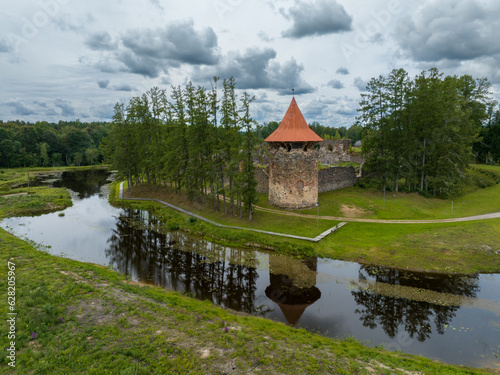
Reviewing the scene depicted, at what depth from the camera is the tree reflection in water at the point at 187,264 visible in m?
18.2

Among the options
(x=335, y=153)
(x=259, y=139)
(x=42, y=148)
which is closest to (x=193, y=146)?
(x=259, y=139)

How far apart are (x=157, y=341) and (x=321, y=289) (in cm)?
1034

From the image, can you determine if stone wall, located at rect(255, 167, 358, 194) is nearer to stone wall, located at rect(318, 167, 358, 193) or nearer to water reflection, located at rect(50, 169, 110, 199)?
stone wall, located at rect(318, 167, 358, 193)

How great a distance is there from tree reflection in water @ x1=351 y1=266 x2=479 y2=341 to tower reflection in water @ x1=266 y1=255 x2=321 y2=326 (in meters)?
2.76

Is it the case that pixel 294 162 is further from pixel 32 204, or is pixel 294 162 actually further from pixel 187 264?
pixel 32 204

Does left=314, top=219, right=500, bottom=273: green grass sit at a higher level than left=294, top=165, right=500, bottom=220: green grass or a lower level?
lower

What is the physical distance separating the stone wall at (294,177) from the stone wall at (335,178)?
21.8 ft

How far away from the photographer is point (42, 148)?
85.8 metres

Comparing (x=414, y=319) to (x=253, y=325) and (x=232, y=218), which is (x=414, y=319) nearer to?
(x=253, y=325)

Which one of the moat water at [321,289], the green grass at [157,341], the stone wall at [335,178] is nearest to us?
the green grass at [157,341]

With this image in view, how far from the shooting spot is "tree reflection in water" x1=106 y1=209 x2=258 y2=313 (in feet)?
59.7

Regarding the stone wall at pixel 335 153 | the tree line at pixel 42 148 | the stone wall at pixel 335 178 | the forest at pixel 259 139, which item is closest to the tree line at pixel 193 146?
the forest at pixel 259 139

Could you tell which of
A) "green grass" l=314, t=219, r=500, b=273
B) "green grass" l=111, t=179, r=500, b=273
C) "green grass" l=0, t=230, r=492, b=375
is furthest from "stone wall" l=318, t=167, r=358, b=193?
"green grass" l=0, t=230, r=492, b=375

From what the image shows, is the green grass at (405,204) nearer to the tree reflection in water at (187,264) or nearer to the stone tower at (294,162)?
the stone tower at (294,162)
